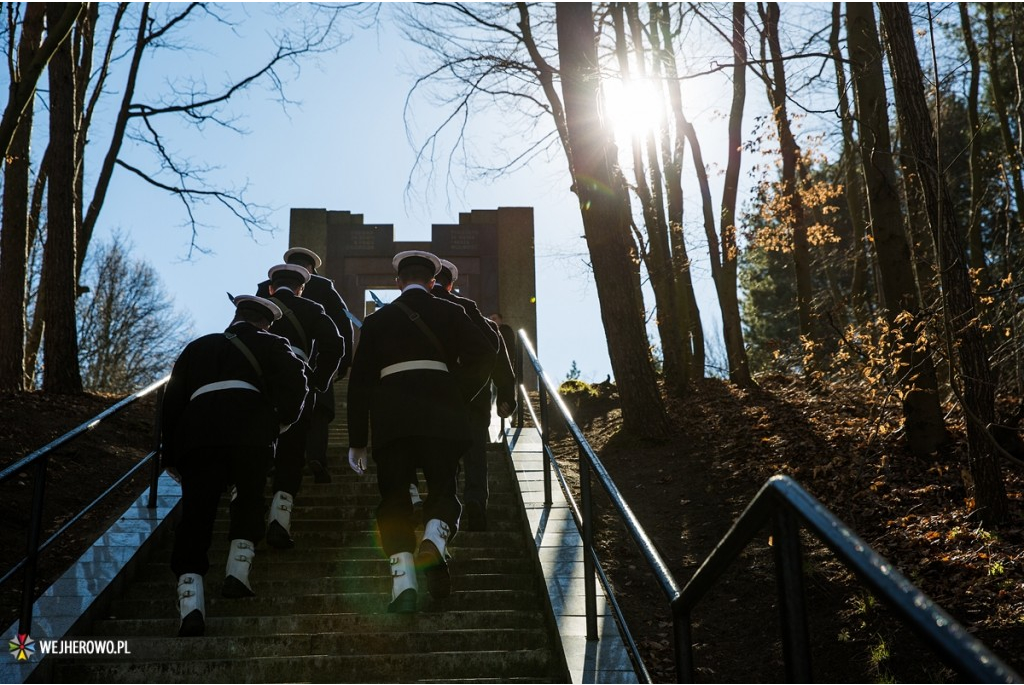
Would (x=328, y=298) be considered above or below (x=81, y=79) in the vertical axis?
below

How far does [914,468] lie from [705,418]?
14.5 feet

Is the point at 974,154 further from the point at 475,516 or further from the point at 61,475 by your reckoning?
the point at 61,475

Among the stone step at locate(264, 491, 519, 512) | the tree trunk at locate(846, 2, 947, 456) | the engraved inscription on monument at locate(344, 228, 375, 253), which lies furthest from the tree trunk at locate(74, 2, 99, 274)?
the tree trunk at locate(846, 2, 947, 456)

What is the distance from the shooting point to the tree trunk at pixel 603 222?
9.90 metres

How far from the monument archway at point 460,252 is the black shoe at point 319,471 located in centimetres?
1212

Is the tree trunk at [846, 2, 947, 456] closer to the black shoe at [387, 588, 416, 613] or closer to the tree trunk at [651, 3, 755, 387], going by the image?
the black shoe at [387, 588, 416, 613]

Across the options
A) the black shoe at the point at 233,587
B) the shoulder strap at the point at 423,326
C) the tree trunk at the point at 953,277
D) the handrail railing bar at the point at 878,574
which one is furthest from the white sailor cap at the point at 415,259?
the tree trunk at the point at 953,277

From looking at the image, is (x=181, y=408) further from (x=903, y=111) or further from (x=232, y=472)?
(x=903, y=111)

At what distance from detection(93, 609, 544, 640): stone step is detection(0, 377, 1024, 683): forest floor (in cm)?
101

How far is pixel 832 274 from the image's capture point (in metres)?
25.3

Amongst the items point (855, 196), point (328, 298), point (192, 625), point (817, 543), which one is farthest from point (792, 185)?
point (192, 625)

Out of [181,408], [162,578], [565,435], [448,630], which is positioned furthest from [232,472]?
[565,435]

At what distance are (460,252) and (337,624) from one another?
49.8ft

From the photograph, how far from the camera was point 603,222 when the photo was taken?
33.2 ft
